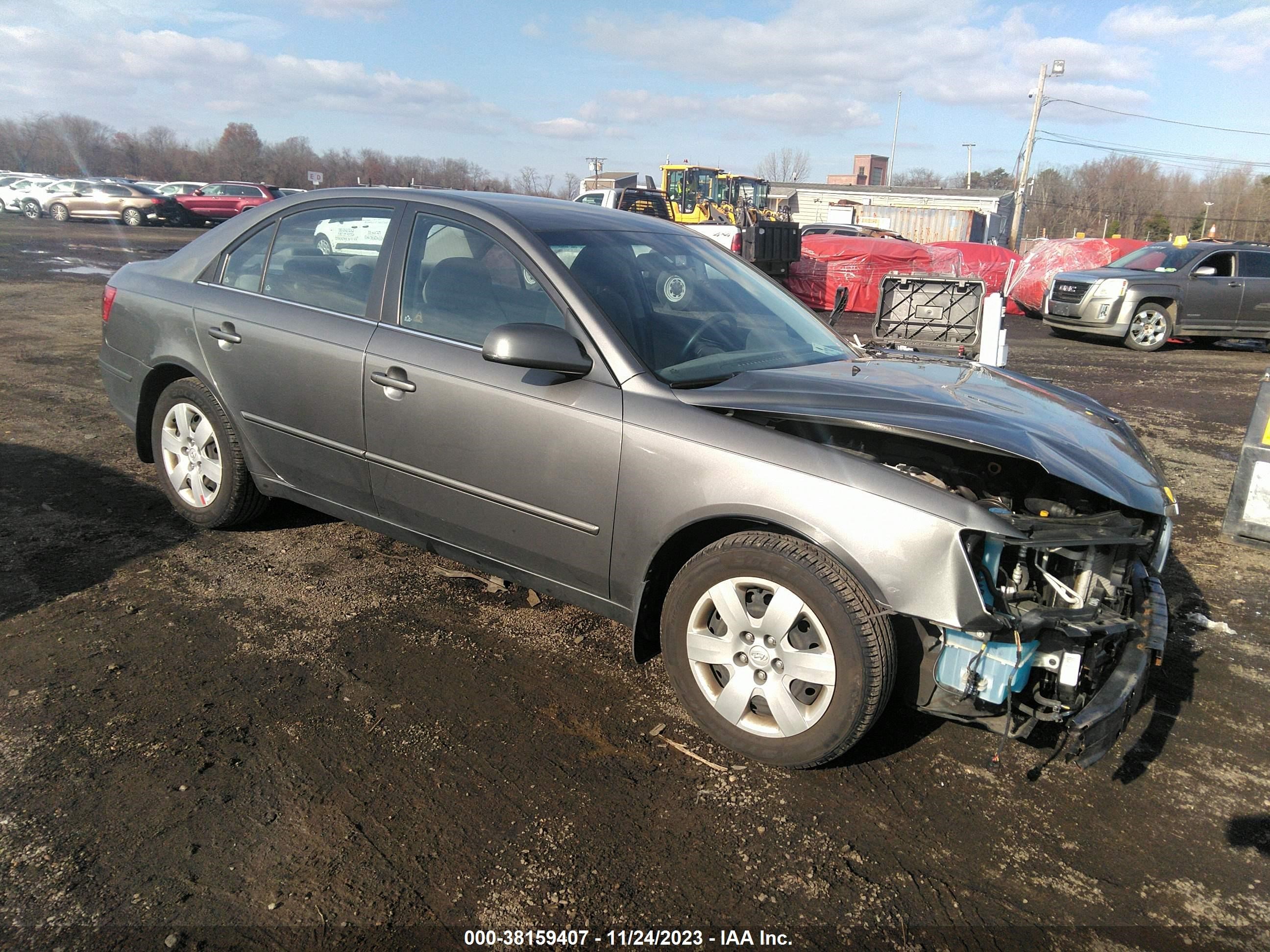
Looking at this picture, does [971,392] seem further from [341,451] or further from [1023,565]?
[341,451]

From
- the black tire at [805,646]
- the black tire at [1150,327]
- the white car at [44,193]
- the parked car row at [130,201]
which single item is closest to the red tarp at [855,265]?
the black tire at [1150,327]

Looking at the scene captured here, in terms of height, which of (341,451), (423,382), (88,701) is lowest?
(88,701)

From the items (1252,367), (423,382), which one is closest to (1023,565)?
(423,382)

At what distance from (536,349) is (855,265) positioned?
1549 cm

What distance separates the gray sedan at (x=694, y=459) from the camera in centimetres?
258

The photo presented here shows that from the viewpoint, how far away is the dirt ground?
219 centimetres

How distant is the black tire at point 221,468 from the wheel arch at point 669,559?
2263mm

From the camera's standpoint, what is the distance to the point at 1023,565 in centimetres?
270

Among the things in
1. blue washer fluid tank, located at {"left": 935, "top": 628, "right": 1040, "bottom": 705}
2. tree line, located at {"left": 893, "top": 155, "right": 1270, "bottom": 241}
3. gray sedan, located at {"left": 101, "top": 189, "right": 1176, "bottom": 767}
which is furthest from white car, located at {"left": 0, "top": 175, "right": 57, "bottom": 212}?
tree line, located at {"left": 893, "top": 155, "right": 1270, "bottom": 241}

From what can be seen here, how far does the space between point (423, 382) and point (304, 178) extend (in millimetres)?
65178

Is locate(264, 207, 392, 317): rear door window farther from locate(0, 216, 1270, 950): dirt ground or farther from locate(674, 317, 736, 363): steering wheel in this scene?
locate(674, 317, 736, 363): steering wheel

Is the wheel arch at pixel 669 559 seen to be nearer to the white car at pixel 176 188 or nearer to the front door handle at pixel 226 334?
the front door handle at pixel 226 334

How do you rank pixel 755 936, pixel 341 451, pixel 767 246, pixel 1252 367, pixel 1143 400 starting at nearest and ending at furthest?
pixel 755 936
pixel 341 451
pixel 1143 400
pixel 1252 367
pixel 767 246

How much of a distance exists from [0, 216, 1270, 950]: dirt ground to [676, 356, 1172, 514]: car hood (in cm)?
99
